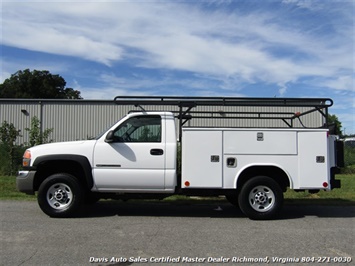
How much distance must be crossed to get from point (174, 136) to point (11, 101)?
27.5 metres

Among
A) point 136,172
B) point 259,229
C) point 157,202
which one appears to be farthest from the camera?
point 157,202

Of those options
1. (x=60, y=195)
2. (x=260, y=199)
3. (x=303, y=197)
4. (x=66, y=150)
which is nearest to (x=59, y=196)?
(x=60, y=195)

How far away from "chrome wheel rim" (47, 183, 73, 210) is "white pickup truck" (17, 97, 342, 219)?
19 millimetres

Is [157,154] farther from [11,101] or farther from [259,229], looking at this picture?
[11,101]

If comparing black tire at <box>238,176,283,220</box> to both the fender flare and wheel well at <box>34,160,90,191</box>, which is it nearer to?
the fender flare

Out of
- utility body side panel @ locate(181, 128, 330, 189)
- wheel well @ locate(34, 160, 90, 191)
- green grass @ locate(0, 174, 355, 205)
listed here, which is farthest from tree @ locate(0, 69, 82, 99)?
utility body side panel @ locate(181, 128, 330, 189)

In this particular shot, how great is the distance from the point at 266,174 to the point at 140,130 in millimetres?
2779

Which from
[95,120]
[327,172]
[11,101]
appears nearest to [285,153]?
[327,172]

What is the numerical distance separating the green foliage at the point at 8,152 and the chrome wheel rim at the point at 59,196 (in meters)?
9.75

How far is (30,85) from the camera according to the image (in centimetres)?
6888

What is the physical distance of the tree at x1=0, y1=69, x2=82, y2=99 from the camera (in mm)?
67812

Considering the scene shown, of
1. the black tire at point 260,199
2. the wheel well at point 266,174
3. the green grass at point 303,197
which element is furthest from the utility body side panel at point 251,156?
the green grass at point 303,197

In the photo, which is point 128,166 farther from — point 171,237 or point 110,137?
point 171,237

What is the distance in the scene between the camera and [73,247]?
18.4ft
